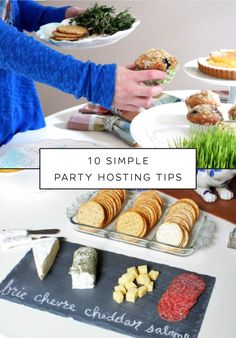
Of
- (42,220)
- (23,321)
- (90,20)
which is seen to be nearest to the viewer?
(23,321)

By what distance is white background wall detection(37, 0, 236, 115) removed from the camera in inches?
25.7

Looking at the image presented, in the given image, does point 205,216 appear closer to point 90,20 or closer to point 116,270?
point 116,270

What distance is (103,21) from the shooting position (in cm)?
62

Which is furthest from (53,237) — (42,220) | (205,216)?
(205,216)

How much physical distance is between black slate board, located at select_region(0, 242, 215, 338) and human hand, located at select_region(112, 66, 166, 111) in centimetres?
13

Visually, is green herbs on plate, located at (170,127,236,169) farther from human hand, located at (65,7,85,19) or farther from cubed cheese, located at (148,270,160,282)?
human hand, located at (65,7,85,19)

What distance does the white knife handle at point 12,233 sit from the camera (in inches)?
17.9

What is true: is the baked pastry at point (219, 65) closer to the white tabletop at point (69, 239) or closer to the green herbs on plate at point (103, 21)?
the green herbs on plate at point (103, 21)

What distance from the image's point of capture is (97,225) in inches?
18.1

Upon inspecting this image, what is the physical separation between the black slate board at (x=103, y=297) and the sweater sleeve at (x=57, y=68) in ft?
0.45

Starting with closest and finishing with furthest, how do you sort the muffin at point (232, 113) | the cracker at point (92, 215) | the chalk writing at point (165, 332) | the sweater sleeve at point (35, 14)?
the chalk writing at point (165, 332)
the cracker at point (92, 215)
the muffin at point (232, 113)
the sweater sleeve at point (35, 14)

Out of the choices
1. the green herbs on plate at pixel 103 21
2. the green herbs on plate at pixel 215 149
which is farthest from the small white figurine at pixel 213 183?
the green herbs on plate at pixel 103 21

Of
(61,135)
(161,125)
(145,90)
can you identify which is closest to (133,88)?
(145,90)

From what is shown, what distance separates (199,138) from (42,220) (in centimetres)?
17
